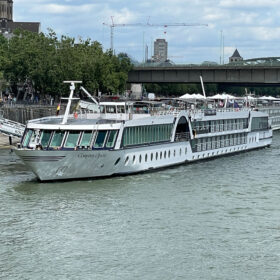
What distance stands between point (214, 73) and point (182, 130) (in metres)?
48.9

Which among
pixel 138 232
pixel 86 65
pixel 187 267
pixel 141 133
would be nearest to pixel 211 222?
pixel 138 232

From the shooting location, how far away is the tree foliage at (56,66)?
93625 mm

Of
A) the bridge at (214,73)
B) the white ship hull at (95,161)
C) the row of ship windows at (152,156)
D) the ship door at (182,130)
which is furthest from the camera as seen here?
the bridge at (214,73)

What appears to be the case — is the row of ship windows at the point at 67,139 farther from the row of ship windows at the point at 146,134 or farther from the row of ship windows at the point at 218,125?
the row of ship windows at the point at 218,125

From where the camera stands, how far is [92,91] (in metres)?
97.1

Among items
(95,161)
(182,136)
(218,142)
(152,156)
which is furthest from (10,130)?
(95,161)

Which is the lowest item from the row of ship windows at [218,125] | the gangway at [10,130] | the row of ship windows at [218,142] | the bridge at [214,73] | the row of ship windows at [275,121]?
the row of ship windows at [275,121]

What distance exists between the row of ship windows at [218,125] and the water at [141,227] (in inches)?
396

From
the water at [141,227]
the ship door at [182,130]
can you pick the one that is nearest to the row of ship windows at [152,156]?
the ship door at [182,130]

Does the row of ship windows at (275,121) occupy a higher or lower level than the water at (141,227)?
higher

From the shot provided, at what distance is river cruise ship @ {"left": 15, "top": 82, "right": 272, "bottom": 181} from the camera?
148 ft

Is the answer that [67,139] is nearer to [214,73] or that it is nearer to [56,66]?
[56,66]

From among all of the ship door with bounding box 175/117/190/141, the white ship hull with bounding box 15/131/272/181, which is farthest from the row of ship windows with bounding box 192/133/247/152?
the white ship hull with bounding box 15/131/272/181

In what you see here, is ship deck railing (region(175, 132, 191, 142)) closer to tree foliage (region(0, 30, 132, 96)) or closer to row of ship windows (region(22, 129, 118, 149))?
row of ship windows (region(22, 129, 118, 149))
